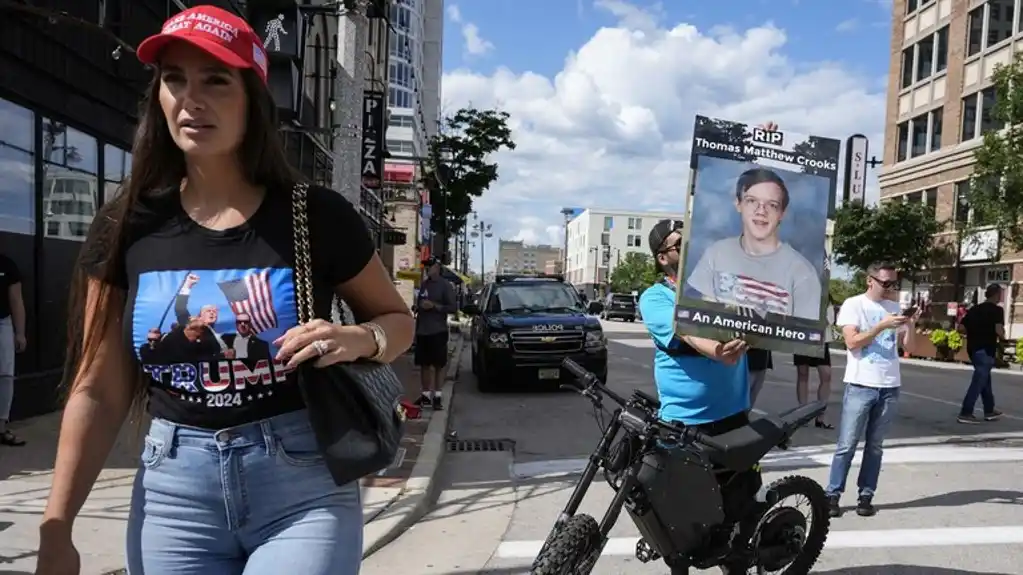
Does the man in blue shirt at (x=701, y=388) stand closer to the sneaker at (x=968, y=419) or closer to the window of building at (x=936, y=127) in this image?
the sneaker at (x=968, y=419)

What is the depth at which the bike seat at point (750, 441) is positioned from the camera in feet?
12.4

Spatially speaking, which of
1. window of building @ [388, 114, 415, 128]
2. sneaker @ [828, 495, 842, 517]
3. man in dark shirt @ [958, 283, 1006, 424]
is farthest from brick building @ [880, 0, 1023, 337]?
window of building @ [388, 114, 415, 128]

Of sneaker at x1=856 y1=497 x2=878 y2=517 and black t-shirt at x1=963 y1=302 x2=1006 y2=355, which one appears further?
black t-shirt at x1=963 y1=302 x2=1006 y2=355

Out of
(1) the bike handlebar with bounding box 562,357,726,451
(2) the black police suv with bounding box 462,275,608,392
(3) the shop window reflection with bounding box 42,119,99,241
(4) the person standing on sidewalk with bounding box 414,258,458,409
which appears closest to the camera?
(1) the bike handlebar with bounding box 562,357,726,451

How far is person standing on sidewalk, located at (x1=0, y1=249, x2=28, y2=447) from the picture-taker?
6598 millimetres

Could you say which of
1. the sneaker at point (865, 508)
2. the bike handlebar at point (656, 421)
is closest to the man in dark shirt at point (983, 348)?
the sneaker at point (865, 508)

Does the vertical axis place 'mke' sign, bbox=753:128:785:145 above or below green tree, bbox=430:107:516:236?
below

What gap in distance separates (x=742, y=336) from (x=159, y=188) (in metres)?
2.74

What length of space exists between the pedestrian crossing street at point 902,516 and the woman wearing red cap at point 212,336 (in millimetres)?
3169

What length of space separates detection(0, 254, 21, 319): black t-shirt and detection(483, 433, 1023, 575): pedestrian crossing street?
14.8ft

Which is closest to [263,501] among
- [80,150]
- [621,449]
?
[621,449]

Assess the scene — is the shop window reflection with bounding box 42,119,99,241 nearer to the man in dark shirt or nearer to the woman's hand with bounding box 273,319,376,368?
the woman's hand with bounding box 273,319,376,368

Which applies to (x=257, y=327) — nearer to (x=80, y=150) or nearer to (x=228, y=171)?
(x=228, y=171)

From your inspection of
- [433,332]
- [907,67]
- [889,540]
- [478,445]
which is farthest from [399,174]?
[889,540]
